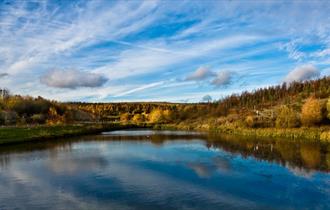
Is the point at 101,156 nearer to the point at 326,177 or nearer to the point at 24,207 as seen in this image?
the point at 24,207

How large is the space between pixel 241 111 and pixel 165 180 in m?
77.3

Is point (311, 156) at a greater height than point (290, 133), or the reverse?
point (290, 133)

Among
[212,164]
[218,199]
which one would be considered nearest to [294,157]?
[212,164]

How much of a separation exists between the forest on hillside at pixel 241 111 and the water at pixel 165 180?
72.3 ft

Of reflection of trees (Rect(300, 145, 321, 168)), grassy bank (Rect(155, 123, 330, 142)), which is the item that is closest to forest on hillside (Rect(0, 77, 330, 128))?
grassy bank (Rect(155, 123, 330, 142))

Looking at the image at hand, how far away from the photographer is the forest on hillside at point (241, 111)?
52438mm

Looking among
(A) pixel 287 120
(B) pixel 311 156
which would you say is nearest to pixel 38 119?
(A) pixel 287 120

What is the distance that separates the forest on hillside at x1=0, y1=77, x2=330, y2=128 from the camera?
172 feet

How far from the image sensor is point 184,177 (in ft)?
68.7

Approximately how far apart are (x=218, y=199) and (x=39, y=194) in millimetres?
8461

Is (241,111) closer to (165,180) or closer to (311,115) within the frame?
(311,115)

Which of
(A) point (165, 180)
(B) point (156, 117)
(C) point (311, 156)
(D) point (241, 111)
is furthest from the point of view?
(B) point (156, 117)

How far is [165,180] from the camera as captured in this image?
20.0m

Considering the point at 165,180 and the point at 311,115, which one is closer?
the point at 165,180
